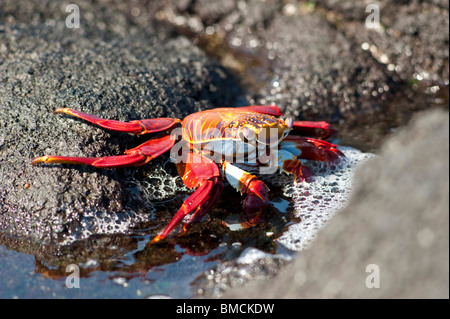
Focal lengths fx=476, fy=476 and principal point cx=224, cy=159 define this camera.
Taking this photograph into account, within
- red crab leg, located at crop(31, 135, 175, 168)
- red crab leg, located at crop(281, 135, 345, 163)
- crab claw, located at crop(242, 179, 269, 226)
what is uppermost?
red crab leg, located at crop(31, 135, 175, 168)

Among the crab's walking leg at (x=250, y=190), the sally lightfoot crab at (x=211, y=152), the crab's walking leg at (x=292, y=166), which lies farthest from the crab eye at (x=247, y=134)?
the crab's walking leg at (x=292, y=166)

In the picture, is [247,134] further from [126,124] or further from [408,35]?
[408,35]

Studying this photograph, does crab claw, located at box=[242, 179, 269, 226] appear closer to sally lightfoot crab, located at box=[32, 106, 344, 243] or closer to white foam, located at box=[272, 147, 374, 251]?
sally lightfoot crab, located at box=[32, 106, 344, 243]

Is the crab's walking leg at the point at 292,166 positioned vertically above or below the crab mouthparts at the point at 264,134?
below

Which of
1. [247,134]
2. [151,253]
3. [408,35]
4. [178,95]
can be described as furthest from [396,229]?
[408,35]

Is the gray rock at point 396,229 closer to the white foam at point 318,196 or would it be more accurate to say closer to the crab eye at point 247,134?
the white foam at point 318,196

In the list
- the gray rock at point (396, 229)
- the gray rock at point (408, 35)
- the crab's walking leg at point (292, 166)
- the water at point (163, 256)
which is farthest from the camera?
the gray rock at point (408, 35)

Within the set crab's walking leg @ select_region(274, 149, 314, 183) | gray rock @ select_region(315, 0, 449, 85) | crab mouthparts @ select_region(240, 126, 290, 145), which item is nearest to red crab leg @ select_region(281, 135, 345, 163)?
crab's walking leg @ select_region(274, 149, 314, 183)
